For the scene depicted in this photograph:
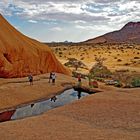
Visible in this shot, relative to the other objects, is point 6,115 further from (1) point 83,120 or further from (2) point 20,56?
(2) point 20,56

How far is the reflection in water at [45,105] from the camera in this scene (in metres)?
21.8

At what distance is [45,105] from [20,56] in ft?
39.8

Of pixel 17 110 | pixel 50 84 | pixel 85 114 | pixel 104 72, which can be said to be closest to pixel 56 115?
pixel 85 114

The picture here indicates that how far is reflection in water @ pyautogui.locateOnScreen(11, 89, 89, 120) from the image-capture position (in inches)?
859

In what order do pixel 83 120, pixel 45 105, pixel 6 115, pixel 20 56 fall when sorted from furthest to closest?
pixel 20 56 → pixel 45 105 → pixel 6 115 → pixel 83 120

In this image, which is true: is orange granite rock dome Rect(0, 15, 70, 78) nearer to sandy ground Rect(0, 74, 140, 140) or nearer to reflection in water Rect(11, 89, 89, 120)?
reflection in water Rect(11, 89, 89, 120)

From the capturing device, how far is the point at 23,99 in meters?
25.2

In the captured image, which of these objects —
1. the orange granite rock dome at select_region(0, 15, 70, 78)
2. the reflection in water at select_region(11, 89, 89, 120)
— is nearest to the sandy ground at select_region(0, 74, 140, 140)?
the reflection in water at select_region(11, 89, 89, 120)

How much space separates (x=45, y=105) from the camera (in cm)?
2450

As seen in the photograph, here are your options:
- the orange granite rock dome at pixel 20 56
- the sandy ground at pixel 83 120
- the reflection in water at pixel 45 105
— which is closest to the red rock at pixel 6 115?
the reflection in water at pixel 45 105

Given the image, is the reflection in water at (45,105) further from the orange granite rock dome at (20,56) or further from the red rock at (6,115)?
the orange granite rock dome at (20,56)

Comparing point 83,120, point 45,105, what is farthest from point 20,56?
point 83,120

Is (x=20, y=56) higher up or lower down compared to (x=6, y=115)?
higher up

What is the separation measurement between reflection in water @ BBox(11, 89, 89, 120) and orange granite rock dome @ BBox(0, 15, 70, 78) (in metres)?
6.69
